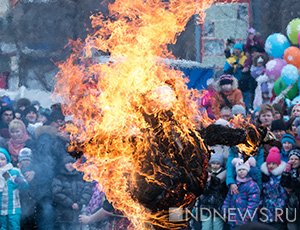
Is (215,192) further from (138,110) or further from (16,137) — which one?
(138,110)

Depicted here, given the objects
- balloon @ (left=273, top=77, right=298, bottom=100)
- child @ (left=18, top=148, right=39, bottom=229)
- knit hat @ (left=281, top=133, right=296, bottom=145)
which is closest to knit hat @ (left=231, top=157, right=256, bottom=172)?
knit hat @ (left=281, top=133, right=296, bottom=145)

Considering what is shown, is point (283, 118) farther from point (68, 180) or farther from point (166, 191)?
point (166, 191)

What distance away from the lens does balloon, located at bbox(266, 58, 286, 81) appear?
12297 millimetres

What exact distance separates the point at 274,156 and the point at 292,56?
3013 millimetres

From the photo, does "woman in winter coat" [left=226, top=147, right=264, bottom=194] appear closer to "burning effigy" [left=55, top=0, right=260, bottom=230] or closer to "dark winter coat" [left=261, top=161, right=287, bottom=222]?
"dark winter coat" [left=261, top=161, right=287, bottom=222]

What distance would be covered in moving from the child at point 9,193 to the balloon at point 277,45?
427 centimetres

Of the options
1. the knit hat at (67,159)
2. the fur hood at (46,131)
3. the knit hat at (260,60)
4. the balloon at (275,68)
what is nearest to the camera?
the knit hat at (67,159)

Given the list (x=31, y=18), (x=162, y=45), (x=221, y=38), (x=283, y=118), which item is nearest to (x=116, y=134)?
(x=162, y=45)

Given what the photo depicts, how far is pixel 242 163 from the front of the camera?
945 cm

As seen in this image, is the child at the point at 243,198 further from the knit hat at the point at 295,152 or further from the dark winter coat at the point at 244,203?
the knit hat at the point at 295,152

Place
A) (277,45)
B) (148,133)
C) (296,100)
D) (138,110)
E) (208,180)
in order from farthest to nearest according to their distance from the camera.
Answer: (277,45) → (296,100) → (208,180) → (138,110) → (148,133)

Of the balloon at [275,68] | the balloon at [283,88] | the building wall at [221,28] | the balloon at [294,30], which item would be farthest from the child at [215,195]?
the building wall at [221,28]

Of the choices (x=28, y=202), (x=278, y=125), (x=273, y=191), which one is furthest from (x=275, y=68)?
(x=28, y=202)

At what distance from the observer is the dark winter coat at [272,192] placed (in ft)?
30.8
